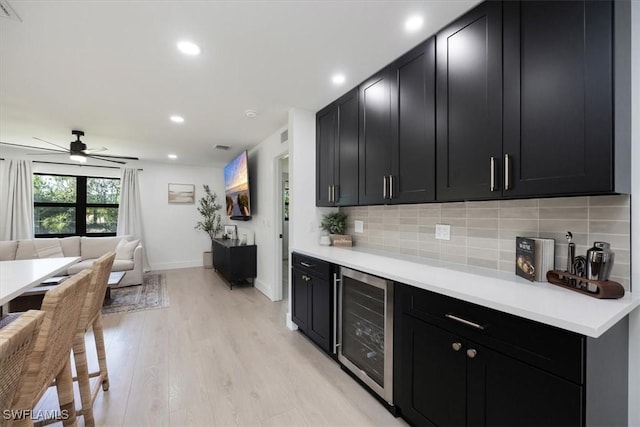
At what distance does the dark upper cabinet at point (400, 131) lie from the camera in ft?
6.12

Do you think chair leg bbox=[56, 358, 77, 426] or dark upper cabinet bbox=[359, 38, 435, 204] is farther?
dark upper cabinet bbox=[359, 38, 435, 204]

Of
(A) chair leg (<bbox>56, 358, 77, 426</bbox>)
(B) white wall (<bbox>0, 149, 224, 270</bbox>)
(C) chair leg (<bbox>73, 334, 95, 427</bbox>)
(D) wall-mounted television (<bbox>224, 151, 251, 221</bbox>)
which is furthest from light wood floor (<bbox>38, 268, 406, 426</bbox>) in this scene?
(B) white wall (<bbox>0, 149, 224, 270</bbox>)

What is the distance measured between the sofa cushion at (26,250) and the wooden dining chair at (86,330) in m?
3.96

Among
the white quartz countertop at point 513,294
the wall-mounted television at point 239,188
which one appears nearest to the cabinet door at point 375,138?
the white quartz countertop at point 513,294

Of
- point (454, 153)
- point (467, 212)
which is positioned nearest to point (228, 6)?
point (454, 153)

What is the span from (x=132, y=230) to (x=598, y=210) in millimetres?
7028

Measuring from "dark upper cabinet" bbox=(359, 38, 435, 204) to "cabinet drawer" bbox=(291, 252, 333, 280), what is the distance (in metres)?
0.67

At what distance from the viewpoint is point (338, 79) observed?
2.45m

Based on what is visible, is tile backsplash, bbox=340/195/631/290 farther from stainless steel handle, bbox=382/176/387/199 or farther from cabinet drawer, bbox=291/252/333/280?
cabinet drawer, bbox=291/252/333/280

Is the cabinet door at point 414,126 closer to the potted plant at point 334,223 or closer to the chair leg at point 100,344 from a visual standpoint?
the potted plant at point 334,223

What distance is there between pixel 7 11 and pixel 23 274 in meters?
1.56

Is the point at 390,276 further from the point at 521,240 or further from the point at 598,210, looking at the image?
the point at 598,210

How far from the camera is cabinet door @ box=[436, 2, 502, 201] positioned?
149 cm

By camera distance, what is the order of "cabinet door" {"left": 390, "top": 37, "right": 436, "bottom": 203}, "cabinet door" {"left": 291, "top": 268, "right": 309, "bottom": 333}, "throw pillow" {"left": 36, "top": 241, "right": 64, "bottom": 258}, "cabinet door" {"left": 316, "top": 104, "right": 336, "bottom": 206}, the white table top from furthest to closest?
"throw pillow" {"left": 36, "top": 241, "right": 64, "bottom": 258}, "cabinet door" {"left": 316, "top": 104, "right": 336, "bottom": 206}, "cabinet door" {"left": 291, "top": 268, "right": 309, "bottom": 333}, "cabinet door" {"left": 390, "top": 37, "right": 436, "bottom": 203}, the white table top
